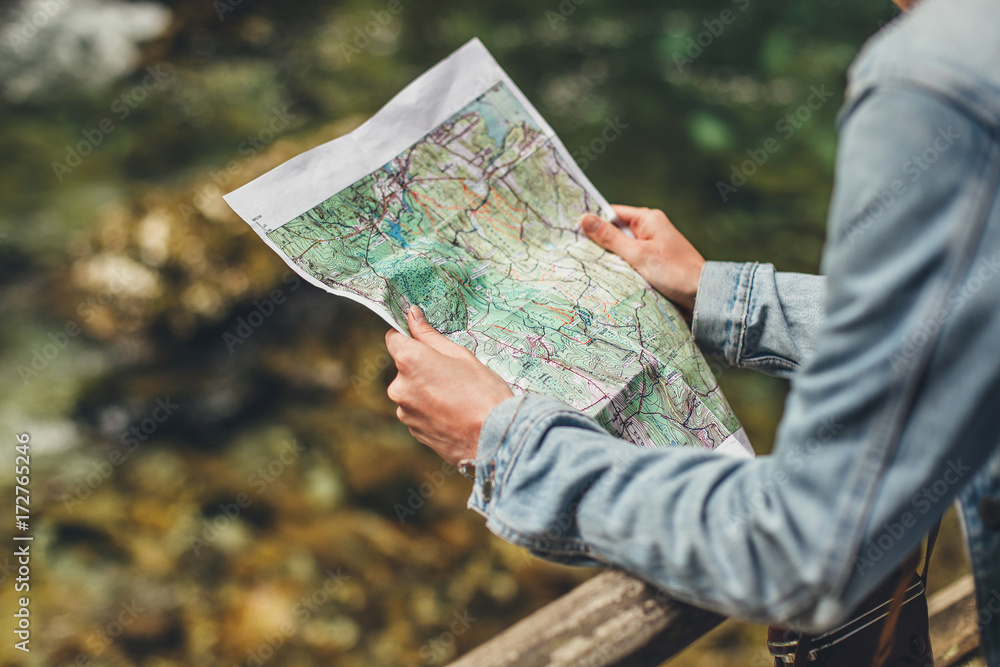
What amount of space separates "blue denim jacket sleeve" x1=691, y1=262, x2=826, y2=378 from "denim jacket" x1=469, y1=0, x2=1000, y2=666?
0.35 m

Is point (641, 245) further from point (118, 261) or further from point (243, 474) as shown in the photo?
point (118, 261)

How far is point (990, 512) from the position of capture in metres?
0.60

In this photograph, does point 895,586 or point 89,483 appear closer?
point 895,586

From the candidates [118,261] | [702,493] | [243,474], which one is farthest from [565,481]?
[118,261]

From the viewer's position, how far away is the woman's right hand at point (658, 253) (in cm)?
91

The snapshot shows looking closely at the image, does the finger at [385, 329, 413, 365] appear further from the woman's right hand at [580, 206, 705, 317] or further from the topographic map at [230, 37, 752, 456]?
the woman's right hand at [580, 206, 705, 317]

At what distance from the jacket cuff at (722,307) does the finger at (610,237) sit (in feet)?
0.36

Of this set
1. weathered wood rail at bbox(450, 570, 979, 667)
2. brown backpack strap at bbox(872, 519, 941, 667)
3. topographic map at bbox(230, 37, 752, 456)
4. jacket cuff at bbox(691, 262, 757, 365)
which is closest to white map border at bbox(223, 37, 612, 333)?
topographic map at bbox(230, 37, 752, 456)

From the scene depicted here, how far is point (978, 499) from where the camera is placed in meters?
0.61

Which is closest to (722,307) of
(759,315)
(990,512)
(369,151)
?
(759,315)

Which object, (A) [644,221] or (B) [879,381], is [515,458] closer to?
(B) [879,381]

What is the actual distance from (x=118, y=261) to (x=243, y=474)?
28.6 inches

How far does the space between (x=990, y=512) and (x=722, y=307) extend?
355 millimetres

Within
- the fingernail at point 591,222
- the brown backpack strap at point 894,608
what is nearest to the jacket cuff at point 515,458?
the brown backpack strap at point 894,608
